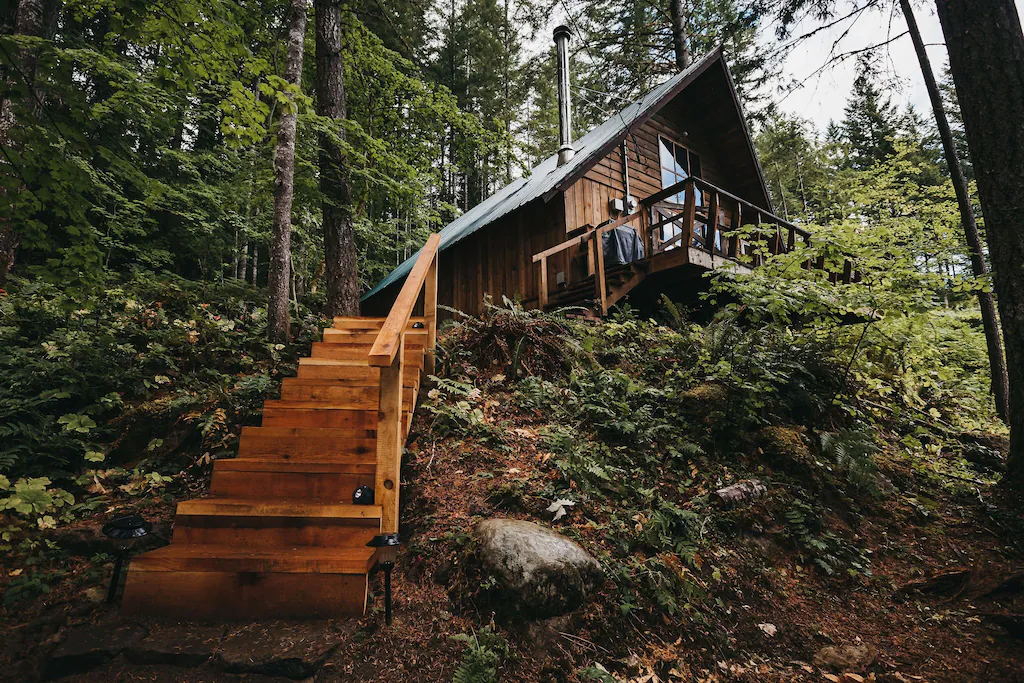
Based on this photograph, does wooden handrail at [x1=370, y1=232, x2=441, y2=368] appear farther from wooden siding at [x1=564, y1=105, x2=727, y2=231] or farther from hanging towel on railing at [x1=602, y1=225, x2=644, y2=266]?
wooden siding at [x1=564, y1=105, x2=727, y2=231]

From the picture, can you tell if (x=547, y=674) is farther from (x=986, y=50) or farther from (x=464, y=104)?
(x=464, y=104)

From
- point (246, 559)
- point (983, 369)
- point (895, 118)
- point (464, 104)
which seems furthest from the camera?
point (895, 118)

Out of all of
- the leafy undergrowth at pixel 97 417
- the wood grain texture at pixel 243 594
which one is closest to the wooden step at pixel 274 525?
the wood grain texture at pixel 243 594

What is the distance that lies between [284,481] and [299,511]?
408mm

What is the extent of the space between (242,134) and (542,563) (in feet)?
16.3

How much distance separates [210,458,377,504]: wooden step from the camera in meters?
3.14

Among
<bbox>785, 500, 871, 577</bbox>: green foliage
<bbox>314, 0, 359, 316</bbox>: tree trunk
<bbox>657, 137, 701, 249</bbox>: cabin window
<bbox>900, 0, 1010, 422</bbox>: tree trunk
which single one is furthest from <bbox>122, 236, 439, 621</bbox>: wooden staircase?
<bbox>657, 137, 701, 249</bbox>: cabin window

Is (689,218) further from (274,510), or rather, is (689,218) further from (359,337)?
(274,510)

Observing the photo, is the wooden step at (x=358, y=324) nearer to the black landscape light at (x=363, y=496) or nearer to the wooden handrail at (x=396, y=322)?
the wooden handrail at (x=396, y=322)

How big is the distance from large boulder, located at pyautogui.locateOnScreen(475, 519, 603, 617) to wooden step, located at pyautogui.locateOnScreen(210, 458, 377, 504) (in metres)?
1.00

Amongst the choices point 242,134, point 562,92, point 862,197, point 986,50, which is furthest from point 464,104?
point 986,50

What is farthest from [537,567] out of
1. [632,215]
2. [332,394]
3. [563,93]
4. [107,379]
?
[563,93]

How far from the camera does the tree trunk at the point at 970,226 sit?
22.9 feet

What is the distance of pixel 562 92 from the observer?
1089 centimetres
